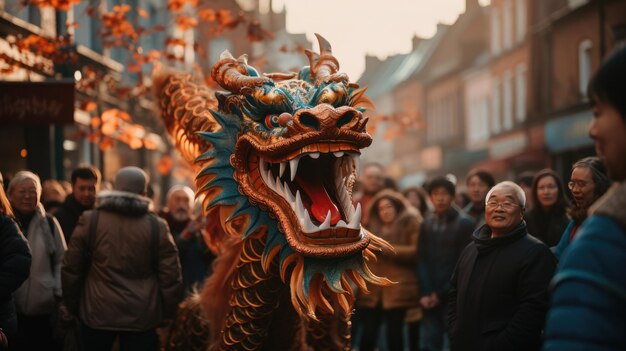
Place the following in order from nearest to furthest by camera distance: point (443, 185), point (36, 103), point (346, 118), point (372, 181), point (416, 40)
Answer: point (346, 118), point (36, 103), point (443, 185), point (372, 181), point (416, 40)

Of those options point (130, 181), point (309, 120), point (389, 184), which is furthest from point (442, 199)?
point (309, 120)

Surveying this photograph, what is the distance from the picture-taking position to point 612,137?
2979mm

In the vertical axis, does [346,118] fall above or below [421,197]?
above

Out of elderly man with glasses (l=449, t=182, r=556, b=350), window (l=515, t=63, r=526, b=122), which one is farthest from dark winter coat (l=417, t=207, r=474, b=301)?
window (l=515, t=63, r=526, b=122)

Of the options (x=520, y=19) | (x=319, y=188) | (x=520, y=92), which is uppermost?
(x=520, y=19)

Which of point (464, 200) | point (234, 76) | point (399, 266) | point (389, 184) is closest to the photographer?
point (234, 76)

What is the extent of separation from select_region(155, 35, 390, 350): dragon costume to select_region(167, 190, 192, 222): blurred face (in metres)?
2.98

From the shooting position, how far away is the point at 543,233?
8.88 metres

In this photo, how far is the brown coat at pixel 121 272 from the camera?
312 inches

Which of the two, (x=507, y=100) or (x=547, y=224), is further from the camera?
(x=507, y=100)

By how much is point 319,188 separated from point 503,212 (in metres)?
1.14

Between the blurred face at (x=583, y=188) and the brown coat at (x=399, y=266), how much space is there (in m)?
4.29

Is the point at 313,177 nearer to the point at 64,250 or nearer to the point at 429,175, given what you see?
the point at 64,250

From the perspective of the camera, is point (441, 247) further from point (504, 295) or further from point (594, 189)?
point (504, 295)
